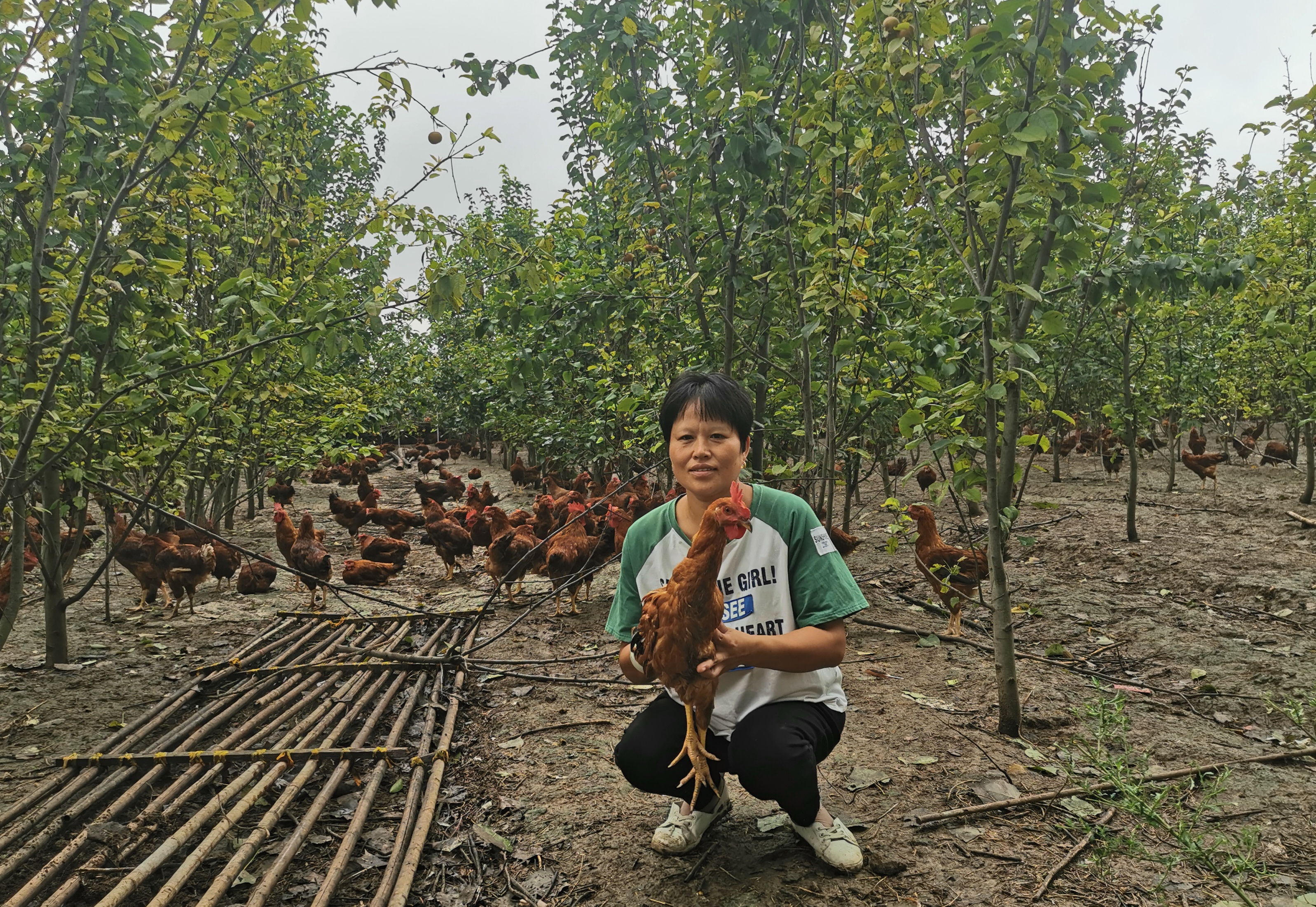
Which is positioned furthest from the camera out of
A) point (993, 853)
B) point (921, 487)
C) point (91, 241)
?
point (921, 487)

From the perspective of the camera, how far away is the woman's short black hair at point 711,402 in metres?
2.25

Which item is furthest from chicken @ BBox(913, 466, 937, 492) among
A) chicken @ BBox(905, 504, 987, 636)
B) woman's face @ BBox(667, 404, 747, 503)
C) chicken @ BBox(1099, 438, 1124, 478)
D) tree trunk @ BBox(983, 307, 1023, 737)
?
woman's face @ BBox(667, 404, 747, 503)

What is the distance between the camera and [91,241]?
3826 millimetres

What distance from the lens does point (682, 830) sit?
256cm

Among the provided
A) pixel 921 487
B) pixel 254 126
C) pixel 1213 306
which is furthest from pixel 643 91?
pixel 921 487

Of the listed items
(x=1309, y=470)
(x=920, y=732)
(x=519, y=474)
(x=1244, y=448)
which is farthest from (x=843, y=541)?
(x=1244, y=448)

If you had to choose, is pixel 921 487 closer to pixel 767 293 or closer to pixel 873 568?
pixel 873 568

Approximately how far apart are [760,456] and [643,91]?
2748 mm

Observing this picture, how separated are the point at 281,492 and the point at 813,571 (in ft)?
38.8

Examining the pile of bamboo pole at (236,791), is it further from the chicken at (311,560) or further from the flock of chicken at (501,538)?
the chicken at (311,560)

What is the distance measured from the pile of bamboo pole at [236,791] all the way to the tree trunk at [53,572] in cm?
116

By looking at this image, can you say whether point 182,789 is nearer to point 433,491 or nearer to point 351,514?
point 351,514

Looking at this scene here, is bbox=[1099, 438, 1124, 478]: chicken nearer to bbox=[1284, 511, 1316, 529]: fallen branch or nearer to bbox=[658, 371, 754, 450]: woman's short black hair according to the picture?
bbox=[1284, 511, 1316, 529]: fallen branch

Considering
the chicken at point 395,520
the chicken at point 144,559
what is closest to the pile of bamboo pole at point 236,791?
the chicken at point 144,559
